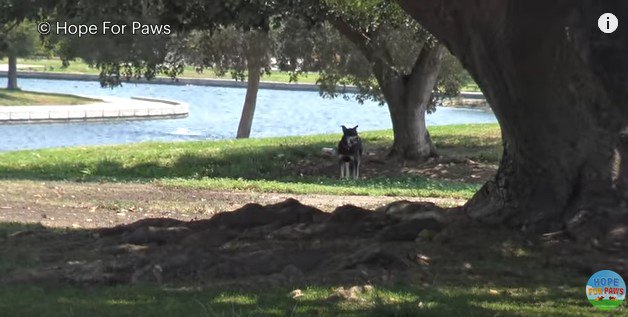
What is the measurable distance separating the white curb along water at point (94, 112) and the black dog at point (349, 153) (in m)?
28.2

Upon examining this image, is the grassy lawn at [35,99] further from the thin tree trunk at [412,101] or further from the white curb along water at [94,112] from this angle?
the thin tree trunk at [412,101]

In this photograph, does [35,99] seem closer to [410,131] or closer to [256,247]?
[410,131]

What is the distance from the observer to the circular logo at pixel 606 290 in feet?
20.8

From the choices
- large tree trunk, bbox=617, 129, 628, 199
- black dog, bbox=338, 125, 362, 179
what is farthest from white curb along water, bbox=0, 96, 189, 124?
large tree trunk, bbox=617, 129, 628, 199

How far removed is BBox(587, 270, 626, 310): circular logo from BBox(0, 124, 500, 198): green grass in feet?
28.8

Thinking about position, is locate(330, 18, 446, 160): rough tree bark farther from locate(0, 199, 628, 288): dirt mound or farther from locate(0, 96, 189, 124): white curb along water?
locate(0, 96, 189, 124): white curb along water

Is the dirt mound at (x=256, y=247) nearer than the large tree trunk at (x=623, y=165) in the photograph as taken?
Yes

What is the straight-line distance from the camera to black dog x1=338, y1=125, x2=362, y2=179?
794 inches

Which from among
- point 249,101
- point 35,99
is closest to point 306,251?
point 249,101

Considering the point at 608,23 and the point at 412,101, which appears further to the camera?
the point at 412,101

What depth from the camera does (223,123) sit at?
5009cm

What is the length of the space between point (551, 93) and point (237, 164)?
15.5 meters

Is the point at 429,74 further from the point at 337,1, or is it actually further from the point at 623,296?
the point at 623,296

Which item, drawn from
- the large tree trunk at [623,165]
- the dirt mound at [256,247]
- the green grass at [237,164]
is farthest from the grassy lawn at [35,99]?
the large tree trunk at [623,165]
